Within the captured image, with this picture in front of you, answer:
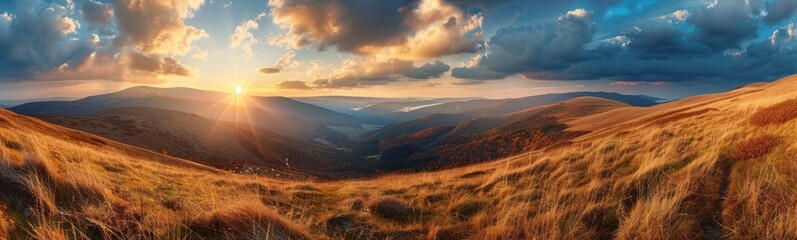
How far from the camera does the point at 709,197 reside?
7.53 meters

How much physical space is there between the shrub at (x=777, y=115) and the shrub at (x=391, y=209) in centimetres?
1149

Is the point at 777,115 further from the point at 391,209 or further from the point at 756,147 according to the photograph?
the point at 391,209

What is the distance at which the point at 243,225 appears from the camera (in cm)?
585

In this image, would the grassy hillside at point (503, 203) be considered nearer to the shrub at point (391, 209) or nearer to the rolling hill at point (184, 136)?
the shrub at point (391, 209)

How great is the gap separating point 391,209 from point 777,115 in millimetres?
12618

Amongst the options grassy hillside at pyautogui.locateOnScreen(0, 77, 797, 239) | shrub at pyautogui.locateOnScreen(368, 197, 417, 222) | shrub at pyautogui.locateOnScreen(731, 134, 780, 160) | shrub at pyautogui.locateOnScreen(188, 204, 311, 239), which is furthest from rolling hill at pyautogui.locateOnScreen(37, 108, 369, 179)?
shrub at pyautogui.locateOnScreen(731, 134, 780, 160)

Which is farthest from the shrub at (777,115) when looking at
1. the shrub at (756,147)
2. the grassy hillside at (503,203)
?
the shrub at (756,147)

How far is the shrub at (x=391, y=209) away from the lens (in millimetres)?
9174

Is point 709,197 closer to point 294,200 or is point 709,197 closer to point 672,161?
point 672,161

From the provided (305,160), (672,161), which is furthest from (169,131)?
(672,161)

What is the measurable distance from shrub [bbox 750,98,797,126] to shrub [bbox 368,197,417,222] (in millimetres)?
11487

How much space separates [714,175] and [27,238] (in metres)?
12.4

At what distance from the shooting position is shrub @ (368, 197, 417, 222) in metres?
9.17

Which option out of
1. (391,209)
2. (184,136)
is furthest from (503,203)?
(184,136)
